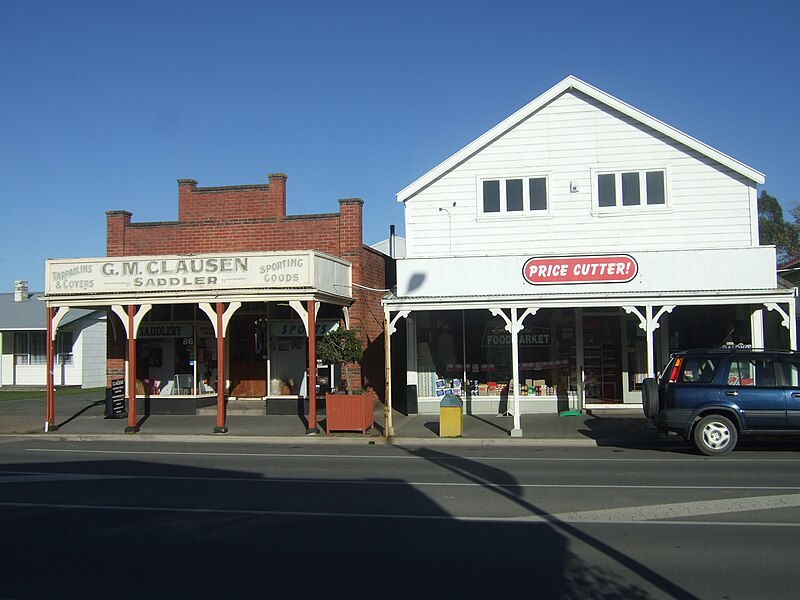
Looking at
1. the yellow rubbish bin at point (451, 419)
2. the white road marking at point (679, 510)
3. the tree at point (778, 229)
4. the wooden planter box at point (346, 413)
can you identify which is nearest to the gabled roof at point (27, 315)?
the wooden planter box at point (346, 413)

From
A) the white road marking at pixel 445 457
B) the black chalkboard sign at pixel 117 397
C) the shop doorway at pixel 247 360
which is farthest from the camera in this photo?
the shop doorway at pixel 247 360

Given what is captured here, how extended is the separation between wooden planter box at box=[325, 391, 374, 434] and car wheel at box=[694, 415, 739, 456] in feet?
24.8

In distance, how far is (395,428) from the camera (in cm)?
1912

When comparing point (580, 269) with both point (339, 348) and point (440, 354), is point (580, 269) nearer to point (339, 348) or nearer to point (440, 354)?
point (440, 354)

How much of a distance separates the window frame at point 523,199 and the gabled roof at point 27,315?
2090 cm

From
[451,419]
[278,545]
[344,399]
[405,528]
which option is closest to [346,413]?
[344,399]

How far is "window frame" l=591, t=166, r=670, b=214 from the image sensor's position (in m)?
20.8

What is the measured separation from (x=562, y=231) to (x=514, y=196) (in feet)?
5.38

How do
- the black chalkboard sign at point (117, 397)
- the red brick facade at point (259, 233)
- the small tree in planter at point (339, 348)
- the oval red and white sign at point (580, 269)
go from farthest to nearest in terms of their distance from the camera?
the red brick facade at point (259, 233) → the black chalkboard sign at point (117, 397) → the oval red and white sign at point (580, 269) → the small tree in planter at point (339, 348)

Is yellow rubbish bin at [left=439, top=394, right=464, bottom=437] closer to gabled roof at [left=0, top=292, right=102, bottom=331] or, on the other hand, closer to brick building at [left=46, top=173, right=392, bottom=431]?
brick building at [left=46, top=173, right=392, bottom=431]

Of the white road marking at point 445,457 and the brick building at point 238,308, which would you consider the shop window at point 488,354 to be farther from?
the white road marking at point 445,457

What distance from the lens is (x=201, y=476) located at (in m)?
12.4

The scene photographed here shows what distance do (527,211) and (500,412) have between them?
557cm

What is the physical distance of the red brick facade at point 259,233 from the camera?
893 inches
